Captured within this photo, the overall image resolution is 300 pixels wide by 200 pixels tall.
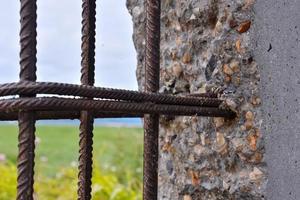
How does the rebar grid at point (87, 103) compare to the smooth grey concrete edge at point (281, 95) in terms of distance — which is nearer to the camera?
the rebar grid at point (87, 103)

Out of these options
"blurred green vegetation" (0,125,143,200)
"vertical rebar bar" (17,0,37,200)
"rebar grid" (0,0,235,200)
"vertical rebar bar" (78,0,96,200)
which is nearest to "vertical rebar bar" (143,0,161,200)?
"rebar grid" (0,0,235,200)

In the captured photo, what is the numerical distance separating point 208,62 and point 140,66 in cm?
33

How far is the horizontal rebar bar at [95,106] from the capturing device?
2.72 ft

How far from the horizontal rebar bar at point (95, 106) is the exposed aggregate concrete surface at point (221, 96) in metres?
0.06

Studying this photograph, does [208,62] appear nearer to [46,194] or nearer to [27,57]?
[27,57]

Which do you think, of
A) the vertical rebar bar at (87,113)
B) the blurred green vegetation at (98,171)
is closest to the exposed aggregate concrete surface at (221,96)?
the vertical rebar bar at (87,113)

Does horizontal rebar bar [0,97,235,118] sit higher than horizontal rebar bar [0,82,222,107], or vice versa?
horizontal rebar bar [0,82,222,107]

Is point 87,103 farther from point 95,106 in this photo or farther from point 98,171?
point 98,171

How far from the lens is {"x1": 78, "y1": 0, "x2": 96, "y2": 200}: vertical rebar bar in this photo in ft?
3.65

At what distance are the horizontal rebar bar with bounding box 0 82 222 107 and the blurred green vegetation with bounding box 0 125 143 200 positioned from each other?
7.52ft

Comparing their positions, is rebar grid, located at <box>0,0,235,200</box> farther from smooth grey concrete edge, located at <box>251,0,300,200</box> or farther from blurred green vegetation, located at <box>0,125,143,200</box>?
Answer: blurred green vegetation, located at <box>0,125,143,200</box>

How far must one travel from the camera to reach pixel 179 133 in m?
1.32

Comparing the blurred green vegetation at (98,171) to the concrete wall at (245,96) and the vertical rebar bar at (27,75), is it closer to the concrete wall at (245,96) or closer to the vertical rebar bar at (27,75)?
the concrete wall at (245,96)

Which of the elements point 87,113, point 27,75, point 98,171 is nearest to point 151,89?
point 87,113
